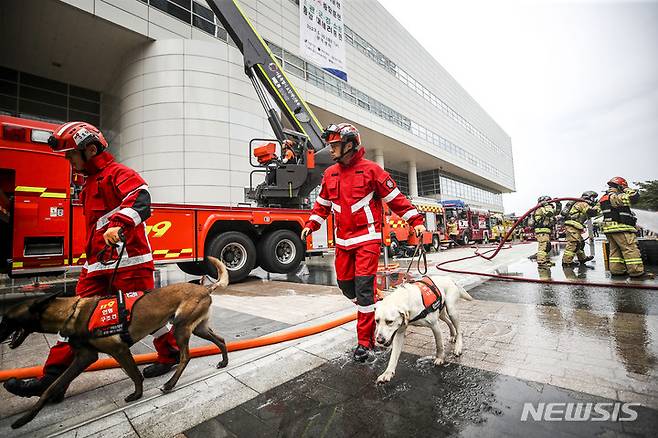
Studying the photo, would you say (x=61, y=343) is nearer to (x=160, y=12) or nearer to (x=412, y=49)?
(x=160, y=12)

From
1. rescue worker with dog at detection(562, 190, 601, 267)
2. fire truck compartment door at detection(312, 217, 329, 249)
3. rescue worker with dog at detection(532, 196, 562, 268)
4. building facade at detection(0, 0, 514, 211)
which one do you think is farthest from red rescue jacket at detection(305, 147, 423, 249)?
building facade at detection(0, 0, 514, 211)

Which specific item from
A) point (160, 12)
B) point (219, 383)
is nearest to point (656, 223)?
point (219, 383)

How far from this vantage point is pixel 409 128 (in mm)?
29312

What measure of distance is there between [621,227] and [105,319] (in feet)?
26.5

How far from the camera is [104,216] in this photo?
234cm

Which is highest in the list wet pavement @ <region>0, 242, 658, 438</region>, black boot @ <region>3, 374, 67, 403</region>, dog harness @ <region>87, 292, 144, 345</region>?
dog harness @ <region>87, 292, 144, 345</region>

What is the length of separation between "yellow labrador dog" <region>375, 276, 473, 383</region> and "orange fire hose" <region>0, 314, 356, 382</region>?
45.5 inches

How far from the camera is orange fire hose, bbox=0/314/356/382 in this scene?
2330mm

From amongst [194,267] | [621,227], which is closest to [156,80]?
[194,267]

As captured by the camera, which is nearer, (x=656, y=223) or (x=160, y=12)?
(x=656, y=223)

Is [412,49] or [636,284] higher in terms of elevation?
[412,49]

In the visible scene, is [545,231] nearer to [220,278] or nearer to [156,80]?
[220,278]

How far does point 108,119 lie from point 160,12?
595 cm

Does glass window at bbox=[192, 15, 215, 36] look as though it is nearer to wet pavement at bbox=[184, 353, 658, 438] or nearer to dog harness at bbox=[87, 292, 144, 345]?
dog harness at bbox=[87, 292, 144, 345]
